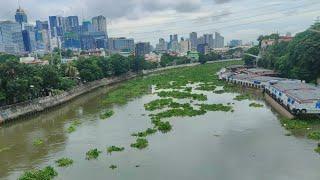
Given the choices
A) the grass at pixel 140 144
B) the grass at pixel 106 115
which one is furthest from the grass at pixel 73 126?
the grass at pixel 140 144

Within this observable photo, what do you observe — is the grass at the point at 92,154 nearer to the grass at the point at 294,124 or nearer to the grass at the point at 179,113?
the grass at the point at 179,113

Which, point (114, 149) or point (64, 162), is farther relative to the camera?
point (114, 149)

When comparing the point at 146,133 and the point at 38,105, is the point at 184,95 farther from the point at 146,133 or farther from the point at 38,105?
the point at 146,133

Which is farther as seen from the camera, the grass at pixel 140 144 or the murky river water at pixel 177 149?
the grass at pixel 140 144

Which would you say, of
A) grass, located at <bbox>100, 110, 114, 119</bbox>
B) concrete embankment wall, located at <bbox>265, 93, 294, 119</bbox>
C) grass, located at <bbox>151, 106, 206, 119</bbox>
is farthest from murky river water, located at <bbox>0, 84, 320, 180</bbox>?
grass, located at <bbox>151, 106, 206, 119</bbox>

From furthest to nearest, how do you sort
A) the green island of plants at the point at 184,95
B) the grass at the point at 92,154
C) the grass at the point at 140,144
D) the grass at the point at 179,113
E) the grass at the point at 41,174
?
the green island of plants at the point at 184,95
the grass at the point at 179,113
the grass at the point at 140,144
the grass at the point at 92,154
the grass at the point at 41,174

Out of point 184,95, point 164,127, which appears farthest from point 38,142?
→ point 184,95
